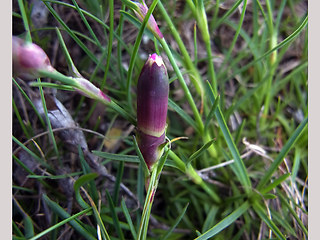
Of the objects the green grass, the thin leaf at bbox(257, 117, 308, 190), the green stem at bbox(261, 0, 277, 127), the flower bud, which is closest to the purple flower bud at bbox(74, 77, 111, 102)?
the flower bud

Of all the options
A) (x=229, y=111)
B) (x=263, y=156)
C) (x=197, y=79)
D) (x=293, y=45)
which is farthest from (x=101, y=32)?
(x=293, y=45)

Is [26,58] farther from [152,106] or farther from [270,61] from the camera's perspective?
[270,61]

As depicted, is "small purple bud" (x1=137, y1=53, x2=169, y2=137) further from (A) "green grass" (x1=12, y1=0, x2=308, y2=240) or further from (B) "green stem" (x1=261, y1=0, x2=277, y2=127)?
(B) "green stem" (x1=261, y1=0, x2=277, y2=127)

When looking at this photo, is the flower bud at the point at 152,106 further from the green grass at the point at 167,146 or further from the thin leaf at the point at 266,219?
the thin leaf at the point at 266,219

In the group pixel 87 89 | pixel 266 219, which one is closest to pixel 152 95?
pixel 87 89

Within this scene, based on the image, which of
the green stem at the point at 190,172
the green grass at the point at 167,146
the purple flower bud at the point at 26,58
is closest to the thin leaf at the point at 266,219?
the green grass at the point at 167,146

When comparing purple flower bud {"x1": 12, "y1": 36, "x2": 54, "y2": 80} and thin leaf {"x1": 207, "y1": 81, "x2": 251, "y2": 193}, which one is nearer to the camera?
purple flower bud {"x1": 12, "y1": 36, "x2": 54, "y2": 80}
